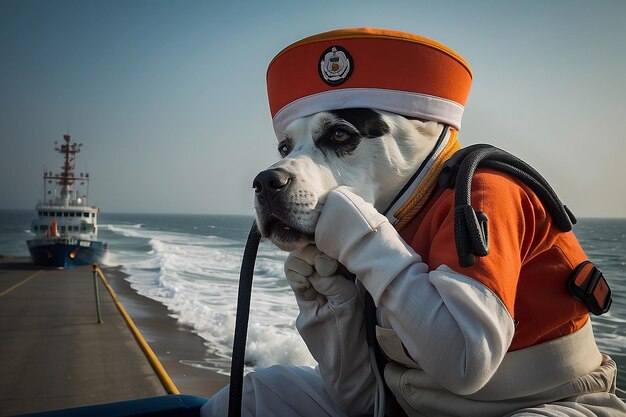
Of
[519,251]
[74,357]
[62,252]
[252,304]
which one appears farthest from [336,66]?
[62,252]

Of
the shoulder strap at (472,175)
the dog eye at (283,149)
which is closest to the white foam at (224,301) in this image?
the dog eye at (283,149)

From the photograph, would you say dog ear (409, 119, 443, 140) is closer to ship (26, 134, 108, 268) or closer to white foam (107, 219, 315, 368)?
white foam (107, 219, 315, 368)

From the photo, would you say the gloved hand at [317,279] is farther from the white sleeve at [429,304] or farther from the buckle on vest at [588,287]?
the buckle on vest at [588,287]

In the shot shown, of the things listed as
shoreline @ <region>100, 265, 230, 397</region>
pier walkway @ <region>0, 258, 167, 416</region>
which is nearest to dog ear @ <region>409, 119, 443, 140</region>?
pier walkway @ <region>0, 258, 167, 416</region>

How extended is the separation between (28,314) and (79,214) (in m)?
15.6

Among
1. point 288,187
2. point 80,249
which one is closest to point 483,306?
point 288,187

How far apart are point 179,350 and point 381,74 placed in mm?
7927

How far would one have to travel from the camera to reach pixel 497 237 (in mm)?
1069

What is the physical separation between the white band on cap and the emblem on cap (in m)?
0.04

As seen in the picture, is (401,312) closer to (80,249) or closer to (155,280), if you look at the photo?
(155,280)

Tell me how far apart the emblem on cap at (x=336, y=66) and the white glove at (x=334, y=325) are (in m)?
0.55

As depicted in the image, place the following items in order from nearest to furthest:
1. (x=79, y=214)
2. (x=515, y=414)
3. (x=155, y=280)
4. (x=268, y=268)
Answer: (x=515, y=414) → (x=155, y=280) → (x=268, y=268) → (x=79, y=214)

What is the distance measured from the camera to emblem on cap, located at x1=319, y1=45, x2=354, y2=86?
1.51 m

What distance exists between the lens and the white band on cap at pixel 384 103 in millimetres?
1471
